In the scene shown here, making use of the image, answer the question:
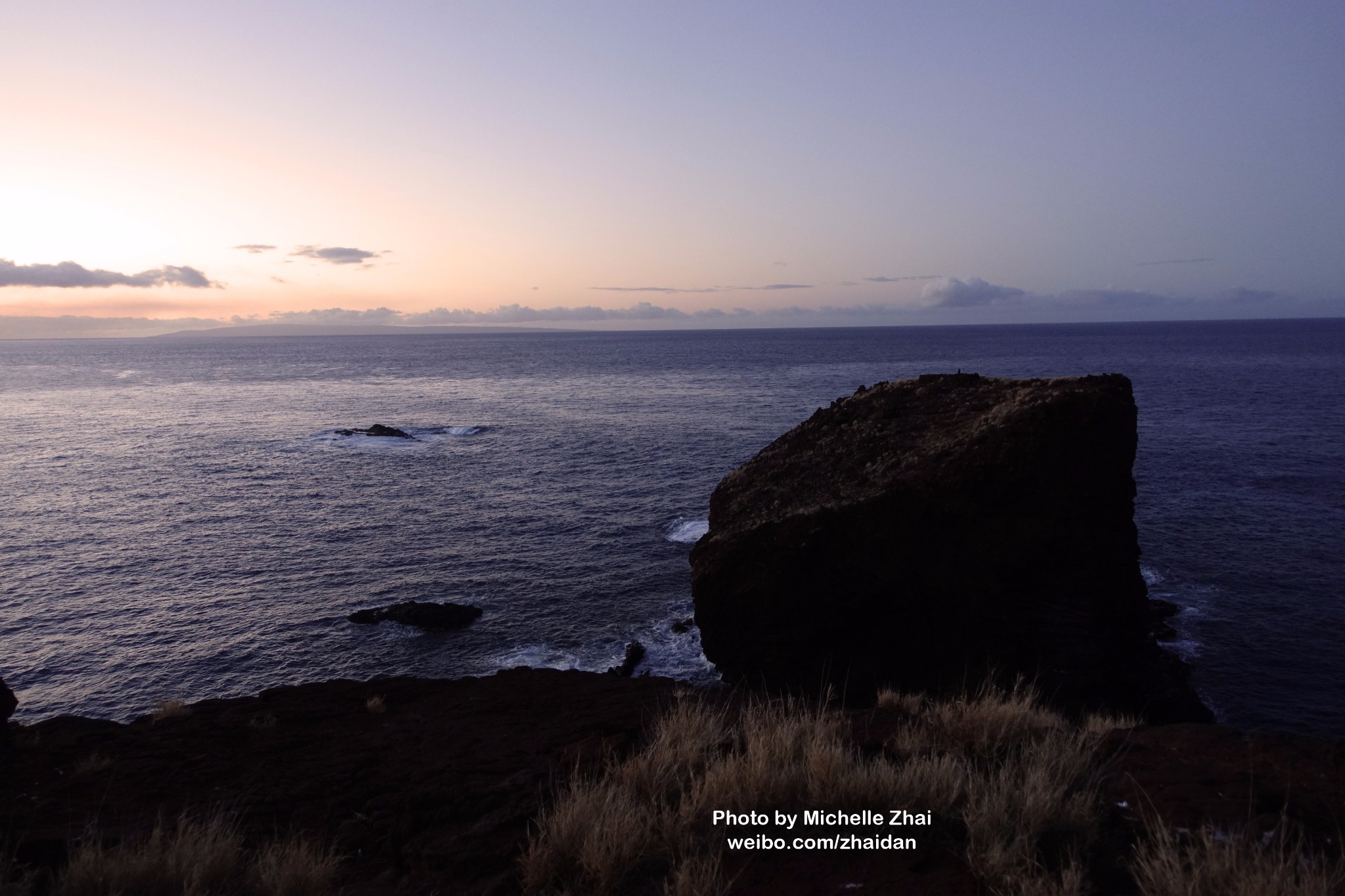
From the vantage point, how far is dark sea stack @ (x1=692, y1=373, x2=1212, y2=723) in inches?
600

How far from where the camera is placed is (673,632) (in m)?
25.2

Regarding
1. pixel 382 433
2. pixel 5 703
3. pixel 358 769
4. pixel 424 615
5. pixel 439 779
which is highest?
pixel 5 703

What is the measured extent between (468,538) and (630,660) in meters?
15.6

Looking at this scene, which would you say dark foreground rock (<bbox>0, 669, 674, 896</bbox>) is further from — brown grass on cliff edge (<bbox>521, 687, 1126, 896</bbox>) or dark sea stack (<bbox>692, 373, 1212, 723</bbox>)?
dark sea stack (<bbox>692, 373, 1212, 723</bbox>)

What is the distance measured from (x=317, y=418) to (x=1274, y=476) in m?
80.1

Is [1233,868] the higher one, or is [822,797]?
[1233,868]

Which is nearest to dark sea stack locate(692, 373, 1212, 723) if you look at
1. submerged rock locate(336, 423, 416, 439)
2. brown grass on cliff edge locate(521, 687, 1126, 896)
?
brown grass on cliff edge locate(521, 687, 1126, 896)

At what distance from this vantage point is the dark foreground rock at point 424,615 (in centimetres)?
2616

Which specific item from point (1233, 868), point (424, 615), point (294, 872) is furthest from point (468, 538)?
point (1233, 868)

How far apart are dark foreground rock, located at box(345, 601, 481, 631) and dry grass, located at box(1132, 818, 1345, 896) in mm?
24181

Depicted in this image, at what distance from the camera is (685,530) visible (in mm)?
35562

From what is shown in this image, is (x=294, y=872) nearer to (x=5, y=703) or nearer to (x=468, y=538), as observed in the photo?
(x=5, y=703)

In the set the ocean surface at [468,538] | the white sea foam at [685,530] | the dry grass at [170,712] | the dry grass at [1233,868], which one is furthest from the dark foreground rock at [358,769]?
the white sea foam at [685,530]

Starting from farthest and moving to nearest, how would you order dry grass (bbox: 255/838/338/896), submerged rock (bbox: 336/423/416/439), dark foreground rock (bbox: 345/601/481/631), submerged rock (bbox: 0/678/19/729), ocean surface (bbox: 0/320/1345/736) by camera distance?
submerged rock (bbox: 336/423/416/439) < dark foreground rock (bbox: 345/601/481/631) < ocean surface (bbox: 0/320/1345/736) < submerged rock (bbox: 0/678/19/729) < dry grass (bbox: 255/838/338/896)
